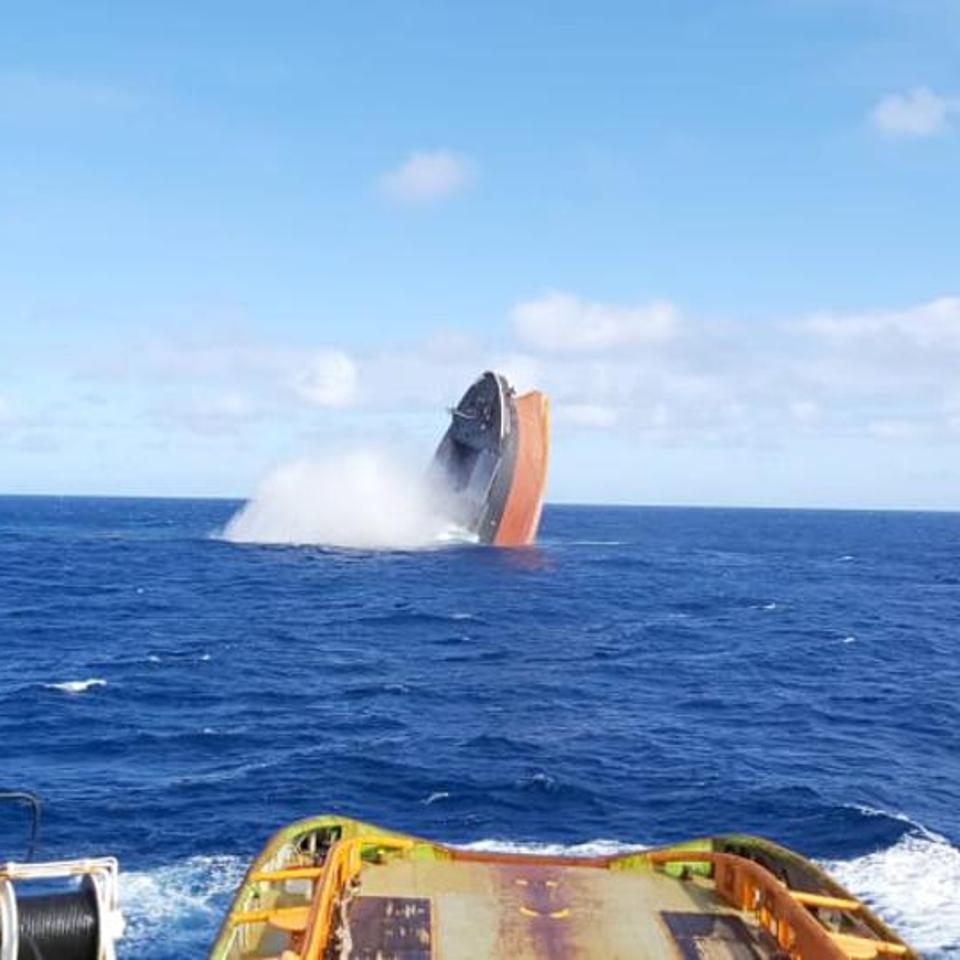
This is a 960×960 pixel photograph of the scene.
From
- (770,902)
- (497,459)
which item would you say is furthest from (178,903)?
(497,459)

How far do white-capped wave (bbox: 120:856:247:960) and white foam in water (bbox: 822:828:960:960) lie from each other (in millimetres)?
17200

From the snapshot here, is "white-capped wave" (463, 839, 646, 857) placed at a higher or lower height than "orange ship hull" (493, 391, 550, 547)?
lower

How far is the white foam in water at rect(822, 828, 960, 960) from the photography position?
26.3 meters

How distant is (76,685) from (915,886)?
39.6 metres

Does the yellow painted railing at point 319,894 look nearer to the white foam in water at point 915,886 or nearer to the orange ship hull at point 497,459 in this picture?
the white foam in water at point 915,886

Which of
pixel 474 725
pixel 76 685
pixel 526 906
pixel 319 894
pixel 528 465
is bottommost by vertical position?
pixel 76 685

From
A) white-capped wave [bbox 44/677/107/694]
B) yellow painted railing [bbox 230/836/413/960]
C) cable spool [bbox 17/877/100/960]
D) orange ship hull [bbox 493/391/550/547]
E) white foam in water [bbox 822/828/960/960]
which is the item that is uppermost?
orange ship hull [bbox 493/391/550/547]

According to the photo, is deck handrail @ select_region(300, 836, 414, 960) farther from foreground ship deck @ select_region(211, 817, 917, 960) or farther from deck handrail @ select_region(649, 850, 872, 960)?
deck handrail @ select_region(649, 850, 872, 960)

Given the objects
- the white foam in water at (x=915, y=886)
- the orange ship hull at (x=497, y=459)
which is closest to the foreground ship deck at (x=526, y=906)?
the white foam in water at (x=915, y=886)

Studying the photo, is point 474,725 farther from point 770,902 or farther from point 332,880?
point 770,902

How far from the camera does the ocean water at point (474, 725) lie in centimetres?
3177

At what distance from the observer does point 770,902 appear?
1656 centimetres

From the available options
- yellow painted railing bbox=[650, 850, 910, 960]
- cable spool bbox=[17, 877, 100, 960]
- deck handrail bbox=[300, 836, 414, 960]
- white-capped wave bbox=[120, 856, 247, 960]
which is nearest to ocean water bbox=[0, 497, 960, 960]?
white-capped wave bbox=[120, 856, 247, 960]

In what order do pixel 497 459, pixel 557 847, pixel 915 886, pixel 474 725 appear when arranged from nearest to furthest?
1. pixel 915 886
2. pixel 557 847
3. pixel 474 725
4. pixel 497 459
